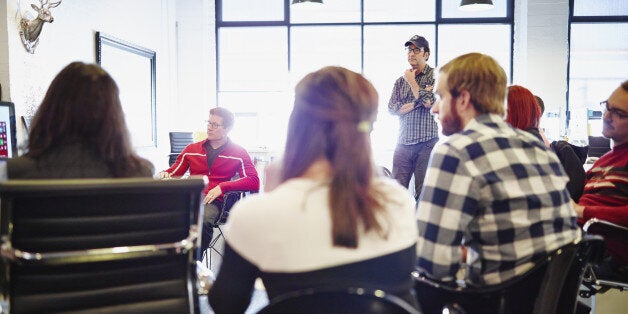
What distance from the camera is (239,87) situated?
704 centimetres

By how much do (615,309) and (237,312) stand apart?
2.16m

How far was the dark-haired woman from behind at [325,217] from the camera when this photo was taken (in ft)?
2.89

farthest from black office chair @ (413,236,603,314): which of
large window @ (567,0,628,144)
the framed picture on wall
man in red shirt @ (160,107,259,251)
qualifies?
large window @ (567,0,628,144)

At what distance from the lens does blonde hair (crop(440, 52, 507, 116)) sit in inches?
59.0

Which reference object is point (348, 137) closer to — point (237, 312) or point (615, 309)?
point (237, 312)

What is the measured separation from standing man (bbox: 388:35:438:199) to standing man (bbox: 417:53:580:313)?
2455mm

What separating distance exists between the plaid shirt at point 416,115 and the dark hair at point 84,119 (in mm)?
2781

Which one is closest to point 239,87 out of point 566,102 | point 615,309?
point 566,102

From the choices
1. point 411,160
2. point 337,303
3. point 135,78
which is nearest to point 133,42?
point 135,78

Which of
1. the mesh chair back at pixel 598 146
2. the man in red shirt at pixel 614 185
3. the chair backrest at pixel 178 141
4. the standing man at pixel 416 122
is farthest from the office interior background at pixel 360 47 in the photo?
the man in red shirt at pixel 614 185

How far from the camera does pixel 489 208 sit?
A: 1.38m

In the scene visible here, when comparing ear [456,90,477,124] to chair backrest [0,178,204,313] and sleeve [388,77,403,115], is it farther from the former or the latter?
sleeve [388,77,403,115]

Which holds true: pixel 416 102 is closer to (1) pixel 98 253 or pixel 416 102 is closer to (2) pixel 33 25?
(2) pixel 33 25

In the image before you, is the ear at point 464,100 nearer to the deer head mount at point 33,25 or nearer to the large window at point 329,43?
the deer head mount at point 33,25
